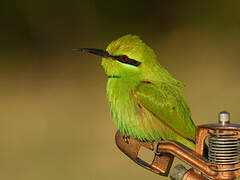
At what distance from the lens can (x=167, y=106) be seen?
181 centimetres

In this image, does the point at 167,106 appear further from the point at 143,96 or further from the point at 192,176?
the point at 192,176

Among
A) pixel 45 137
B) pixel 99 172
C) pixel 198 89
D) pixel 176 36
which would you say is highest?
pixel 176 36

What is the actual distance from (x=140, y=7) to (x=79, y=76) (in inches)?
29.9

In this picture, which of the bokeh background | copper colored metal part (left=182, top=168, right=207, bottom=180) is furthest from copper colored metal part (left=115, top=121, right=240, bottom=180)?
the bokeh background

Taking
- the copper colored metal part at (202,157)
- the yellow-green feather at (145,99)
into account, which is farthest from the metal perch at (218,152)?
the yellow-green feather at (145,99)

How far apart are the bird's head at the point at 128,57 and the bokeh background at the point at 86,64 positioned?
147cm

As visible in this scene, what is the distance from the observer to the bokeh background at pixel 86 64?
11.3ft

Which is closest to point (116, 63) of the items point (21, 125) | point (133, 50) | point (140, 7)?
point (133, 50)

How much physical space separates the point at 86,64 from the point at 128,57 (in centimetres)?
221

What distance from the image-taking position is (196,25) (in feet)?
13.4

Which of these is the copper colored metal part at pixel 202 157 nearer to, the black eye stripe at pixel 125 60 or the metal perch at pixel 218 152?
the metal perch at pixel 218 152

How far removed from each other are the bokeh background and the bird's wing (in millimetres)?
1473

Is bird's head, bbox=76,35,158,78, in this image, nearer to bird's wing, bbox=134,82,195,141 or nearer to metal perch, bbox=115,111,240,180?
bird's wing, bbox=134,82,195,141

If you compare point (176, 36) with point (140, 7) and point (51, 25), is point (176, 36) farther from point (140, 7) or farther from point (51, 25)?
point (51, 25)
